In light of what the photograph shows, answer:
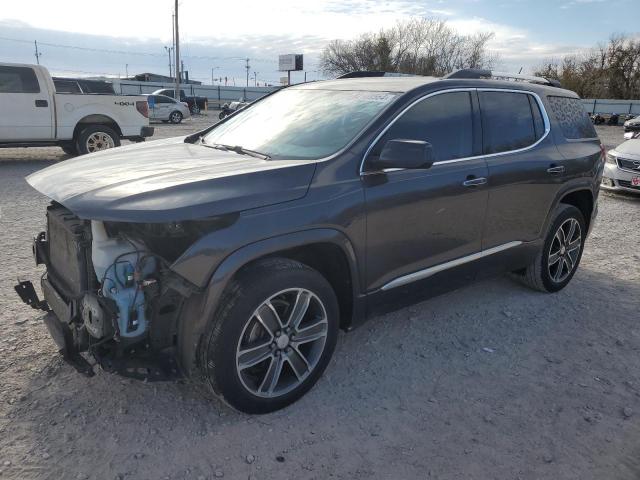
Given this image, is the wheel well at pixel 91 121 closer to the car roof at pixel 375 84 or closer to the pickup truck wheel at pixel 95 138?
the pickup truck wheel at pixel 95 138

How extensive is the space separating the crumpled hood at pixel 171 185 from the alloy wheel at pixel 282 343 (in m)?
0.56

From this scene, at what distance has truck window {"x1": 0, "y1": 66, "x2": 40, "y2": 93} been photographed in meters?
10.4

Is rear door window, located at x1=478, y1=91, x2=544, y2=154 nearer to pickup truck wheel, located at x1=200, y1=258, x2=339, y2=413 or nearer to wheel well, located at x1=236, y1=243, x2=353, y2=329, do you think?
wheel well, located at x1=236, y1=243, x2=353, y2=329

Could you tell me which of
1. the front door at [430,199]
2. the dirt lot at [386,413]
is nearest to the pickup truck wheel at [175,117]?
the dirt lot at [386,413]

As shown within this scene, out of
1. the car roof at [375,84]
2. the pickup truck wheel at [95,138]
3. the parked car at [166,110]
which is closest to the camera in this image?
the car roof at [375,84]

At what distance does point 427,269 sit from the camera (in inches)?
141

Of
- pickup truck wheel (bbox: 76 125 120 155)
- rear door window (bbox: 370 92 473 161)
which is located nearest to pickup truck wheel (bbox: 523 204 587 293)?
rear door window (bbox: 370 92 473 161)

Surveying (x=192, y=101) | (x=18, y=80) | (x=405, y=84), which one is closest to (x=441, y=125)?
(x=405, y=84)

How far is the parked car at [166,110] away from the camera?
27.5 meters

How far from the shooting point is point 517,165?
4.06 metres

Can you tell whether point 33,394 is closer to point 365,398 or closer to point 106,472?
point 106,472

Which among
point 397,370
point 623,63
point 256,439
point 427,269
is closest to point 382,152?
point 427,269

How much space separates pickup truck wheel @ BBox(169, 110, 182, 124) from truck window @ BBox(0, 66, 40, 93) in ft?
57.6

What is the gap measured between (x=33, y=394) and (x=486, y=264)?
3169mm
